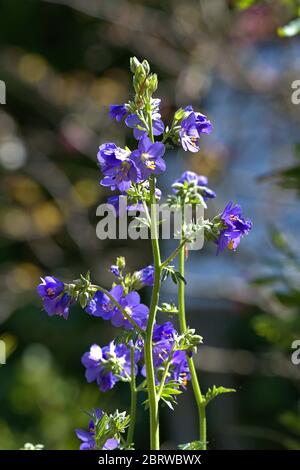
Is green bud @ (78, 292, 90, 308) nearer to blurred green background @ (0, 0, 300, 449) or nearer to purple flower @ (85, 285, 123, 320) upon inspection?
purple flower @ (85, 285, 123, 320)

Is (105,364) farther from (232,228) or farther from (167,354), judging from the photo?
(232,228)

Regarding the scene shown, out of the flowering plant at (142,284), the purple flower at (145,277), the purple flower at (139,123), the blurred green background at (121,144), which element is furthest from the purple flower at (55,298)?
the blurred green background at (121,144)

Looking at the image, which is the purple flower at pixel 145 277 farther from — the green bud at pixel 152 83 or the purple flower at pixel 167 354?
the green bud at pixel 152 83

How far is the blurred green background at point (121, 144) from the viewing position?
145 inches

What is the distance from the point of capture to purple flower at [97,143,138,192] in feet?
3.26

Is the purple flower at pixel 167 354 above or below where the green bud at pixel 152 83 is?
below

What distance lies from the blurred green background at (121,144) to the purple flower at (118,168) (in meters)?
2.25

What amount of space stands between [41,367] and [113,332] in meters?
0.54

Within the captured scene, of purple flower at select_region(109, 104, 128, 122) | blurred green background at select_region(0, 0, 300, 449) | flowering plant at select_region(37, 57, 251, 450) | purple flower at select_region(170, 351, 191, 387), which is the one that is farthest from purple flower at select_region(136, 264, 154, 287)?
blurred green background at select_region(0, 0, 300, 449)

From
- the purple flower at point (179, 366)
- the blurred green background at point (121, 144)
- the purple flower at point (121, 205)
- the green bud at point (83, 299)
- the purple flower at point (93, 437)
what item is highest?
the blurred green background at point (121, 144)

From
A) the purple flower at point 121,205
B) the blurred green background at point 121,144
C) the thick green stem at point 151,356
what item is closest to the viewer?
the thick green stem at point 151,356

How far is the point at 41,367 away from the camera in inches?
137

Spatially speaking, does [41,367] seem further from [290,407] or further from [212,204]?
[290,407]

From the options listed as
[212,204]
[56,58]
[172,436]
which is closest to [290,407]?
[172,436]
